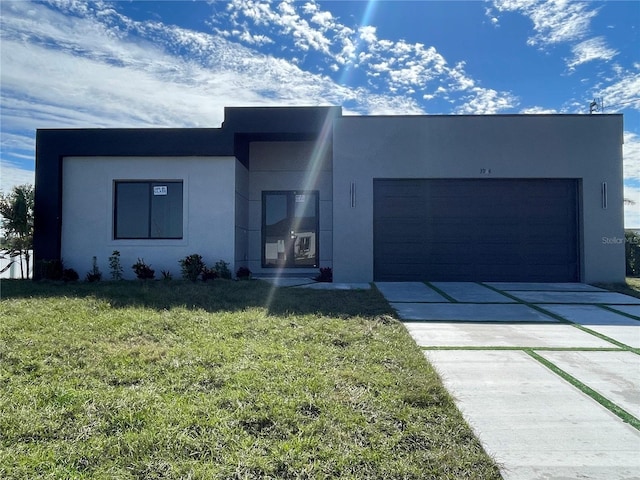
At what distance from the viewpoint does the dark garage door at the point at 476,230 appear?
937 centimetres

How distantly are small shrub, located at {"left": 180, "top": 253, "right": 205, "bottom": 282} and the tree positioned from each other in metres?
4.09

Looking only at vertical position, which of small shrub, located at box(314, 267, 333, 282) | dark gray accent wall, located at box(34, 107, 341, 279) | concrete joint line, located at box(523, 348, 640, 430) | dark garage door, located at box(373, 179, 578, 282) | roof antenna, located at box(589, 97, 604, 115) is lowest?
concrete joint line, located at box(523, 348, 640, 430)

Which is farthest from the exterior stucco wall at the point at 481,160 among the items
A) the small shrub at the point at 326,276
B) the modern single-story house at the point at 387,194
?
the small shrub at the point at 326,276

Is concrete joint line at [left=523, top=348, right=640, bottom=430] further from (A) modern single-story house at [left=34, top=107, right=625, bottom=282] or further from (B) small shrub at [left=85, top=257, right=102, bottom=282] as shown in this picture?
(B) small shrub at [left=85, top=257, right=102, bottom=282]

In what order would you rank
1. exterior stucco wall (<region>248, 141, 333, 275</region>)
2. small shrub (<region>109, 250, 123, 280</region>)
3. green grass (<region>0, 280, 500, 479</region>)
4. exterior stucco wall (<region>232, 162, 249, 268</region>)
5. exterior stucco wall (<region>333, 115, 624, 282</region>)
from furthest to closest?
exterior stucco wall (<region>248, 141, 333, 275</region>)
exterior stucco wall (<region>232, 162, 249, 268</region>)
small shrub (<region>109, 250, 123, 280</region>)
exterior stucco wall (<region>333, 115, 624, 282</region>)
green grass (<region>0, 280, 500, 479</region>)

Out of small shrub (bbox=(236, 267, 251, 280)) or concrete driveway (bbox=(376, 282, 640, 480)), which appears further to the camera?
small shrub (bbox=(236, 267, 251, 280))

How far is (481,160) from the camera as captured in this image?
9328 mm

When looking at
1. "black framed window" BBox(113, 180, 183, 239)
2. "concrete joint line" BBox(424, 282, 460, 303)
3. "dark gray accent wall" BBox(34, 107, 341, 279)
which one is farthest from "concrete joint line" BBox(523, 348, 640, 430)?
"black framed window" BBox(113, 180, 183, 239)

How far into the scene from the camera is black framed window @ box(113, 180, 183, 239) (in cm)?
978

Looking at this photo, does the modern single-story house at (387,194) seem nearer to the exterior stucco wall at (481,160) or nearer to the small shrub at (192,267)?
the exterior stucco wall at (481,160)

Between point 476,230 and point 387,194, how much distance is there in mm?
2401

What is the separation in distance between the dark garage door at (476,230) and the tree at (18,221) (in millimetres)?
8827

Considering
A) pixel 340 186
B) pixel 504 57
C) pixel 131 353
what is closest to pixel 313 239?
pixel 340 186

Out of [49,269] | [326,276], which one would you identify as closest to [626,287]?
[326,276]
